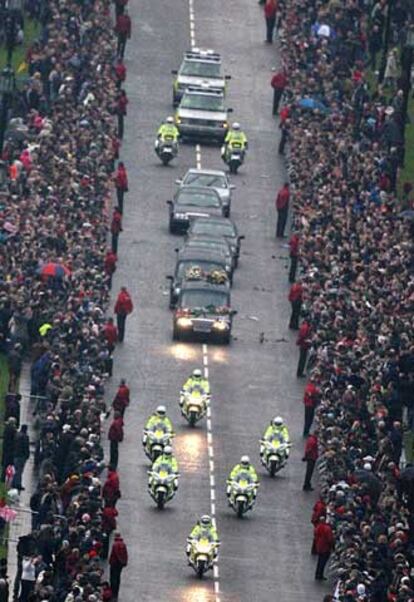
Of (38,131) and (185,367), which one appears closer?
(185,367)

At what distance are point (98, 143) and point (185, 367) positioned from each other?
39.9 feet

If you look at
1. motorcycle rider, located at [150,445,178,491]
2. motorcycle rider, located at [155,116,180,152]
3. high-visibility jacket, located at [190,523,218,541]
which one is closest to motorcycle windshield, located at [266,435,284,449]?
motorcycle rider, located at [150,445,178,491]

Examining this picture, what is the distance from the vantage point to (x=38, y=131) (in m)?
101

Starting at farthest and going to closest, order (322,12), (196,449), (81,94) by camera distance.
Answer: (322,12)
(81,94)
(196,449)

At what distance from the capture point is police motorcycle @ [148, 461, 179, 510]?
79.2 m

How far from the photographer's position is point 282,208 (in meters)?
98.9

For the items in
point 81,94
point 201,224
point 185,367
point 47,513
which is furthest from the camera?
point 81,94

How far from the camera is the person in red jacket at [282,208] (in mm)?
98562

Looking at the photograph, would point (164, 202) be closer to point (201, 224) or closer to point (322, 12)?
point (201, 224)

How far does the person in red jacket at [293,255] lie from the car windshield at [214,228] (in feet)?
7.01

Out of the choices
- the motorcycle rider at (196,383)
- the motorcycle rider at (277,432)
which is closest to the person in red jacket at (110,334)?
the motorcycle rider at (196,383)

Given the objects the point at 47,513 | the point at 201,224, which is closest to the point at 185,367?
the point at 201,224

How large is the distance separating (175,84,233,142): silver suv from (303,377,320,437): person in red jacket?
2444 cm

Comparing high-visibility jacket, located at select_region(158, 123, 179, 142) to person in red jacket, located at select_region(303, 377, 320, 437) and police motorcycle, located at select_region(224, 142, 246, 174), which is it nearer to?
police motorcycle, located at select_region(224, 142, 246, 174)
